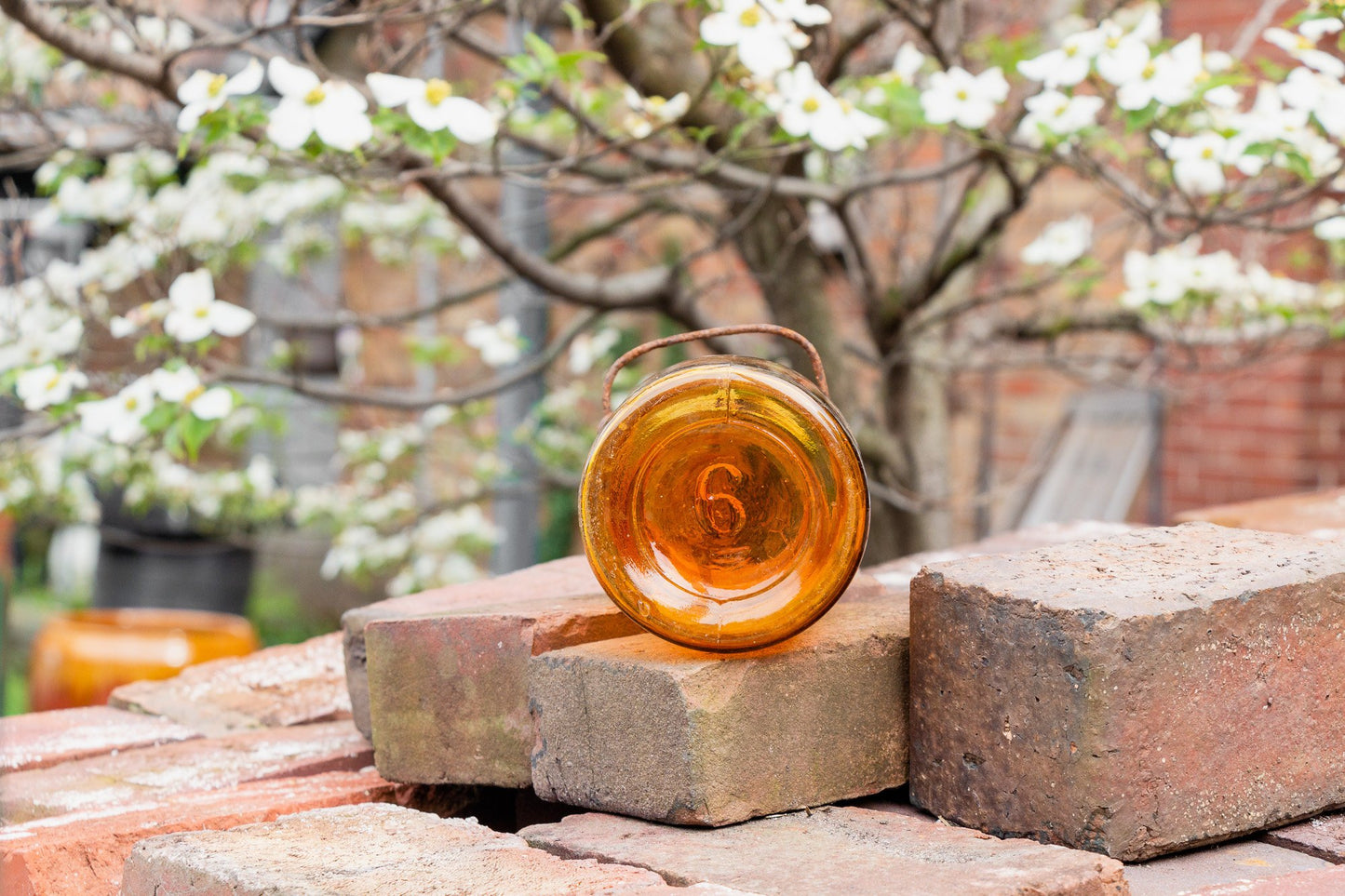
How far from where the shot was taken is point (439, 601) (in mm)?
2201

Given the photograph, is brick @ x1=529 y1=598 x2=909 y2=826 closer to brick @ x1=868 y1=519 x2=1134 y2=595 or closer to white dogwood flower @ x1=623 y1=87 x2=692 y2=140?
brick @ x1=868 y1=519 x2=1134 y2=595

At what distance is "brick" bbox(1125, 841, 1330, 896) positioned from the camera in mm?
1512

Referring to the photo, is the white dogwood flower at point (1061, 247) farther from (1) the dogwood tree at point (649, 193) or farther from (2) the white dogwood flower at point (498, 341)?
(2) the white dogwood flower at point (498, 341)

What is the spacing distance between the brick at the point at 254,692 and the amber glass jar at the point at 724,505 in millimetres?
1019

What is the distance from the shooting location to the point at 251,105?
249 cm

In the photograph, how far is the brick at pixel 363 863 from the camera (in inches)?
55.3

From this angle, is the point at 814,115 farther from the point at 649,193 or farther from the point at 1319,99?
the point at 649,193

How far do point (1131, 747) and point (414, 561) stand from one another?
3.75 metres

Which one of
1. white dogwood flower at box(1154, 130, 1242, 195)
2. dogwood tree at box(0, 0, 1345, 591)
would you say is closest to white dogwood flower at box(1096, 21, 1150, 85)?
dogwood tree at box(0, 0, 1345, 591)

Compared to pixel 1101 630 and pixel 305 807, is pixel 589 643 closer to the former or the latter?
pixel 305 807

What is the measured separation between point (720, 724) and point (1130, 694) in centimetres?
45

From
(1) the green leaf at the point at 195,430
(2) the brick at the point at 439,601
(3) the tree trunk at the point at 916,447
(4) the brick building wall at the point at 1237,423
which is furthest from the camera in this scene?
(4) the brick building wall at the point at 1237,423

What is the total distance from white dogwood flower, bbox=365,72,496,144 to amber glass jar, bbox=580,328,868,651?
73 cm

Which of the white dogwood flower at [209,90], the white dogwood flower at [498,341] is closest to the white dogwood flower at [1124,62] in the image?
the white dogwood flower at [209,90]
